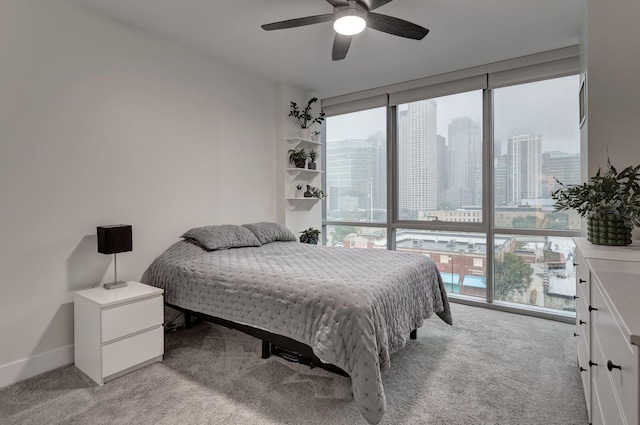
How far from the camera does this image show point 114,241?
98.6 inches

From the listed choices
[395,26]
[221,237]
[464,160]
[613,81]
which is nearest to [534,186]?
[464,160]

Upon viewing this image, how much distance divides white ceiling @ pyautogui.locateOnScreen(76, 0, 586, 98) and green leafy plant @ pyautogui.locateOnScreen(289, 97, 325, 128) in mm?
502

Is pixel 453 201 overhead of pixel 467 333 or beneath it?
overhead

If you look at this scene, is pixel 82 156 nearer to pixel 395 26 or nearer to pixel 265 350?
pixel 265 350

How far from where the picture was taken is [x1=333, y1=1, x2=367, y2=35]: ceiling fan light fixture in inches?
86.7

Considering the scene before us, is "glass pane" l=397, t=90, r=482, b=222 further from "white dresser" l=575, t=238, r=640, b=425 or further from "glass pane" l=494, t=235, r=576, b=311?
"white dresser" l=575, t=238, r=640, b=425

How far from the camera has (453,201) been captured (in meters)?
4.08

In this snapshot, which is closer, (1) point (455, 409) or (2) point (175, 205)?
(1) point (455, 409)

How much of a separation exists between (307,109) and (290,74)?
63 cm

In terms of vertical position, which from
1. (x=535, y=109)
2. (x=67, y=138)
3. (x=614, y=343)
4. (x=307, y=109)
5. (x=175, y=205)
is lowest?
(x=614, y=343)

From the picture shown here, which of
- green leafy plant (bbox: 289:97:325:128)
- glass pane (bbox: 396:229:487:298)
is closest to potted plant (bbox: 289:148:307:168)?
green leafy plant (bbox: 289:97:325:128)

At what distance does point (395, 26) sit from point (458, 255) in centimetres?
279

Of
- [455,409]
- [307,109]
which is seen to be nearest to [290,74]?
[307,109]

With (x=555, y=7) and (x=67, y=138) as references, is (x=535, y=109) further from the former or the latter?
(x=67, y=138)
